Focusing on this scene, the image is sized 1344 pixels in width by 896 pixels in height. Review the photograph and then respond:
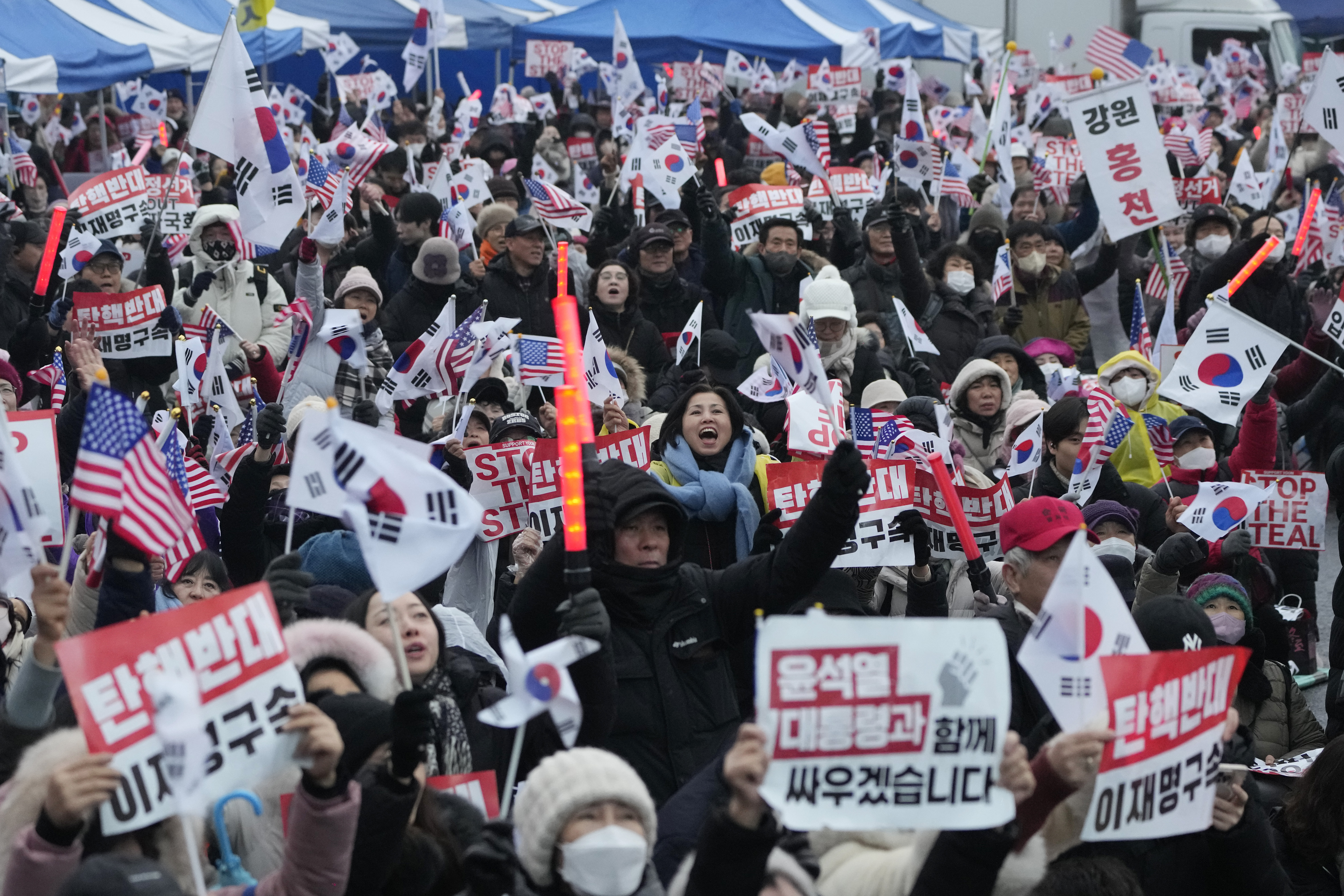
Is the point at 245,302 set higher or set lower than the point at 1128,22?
lower

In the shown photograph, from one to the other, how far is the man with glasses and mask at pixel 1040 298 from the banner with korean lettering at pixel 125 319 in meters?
4.80

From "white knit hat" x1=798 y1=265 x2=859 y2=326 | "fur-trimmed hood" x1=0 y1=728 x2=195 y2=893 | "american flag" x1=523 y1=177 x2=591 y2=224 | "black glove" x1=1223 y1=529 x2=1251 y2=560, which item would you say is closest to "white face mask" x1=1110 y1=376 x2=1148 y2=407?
"white knit hat" x1=798 y1=265 x2=859 y2=326

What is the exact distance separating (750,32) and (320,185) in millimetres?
14597

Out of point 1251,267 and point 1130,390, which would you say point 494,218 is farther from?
point 1251,267

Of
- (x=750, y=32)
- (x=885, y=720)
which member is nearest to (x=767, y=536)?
(x=885, y=720)

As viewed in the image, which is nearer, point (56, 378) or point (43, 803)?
point (43, 803)

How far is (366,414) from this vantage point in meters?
6.14

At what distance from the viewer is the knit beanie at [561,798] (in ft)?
9.79

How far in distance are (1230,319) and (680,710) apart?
3.93m

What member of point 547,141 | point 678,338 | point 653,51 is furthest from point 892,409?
point 653,51

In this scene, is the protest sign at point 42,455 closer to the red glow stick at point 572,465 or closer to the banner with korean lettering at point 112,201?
the red glow stick at point 572,465

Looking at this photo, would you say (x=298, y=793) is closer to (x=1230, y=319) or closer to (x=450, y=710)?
(x=450, y=710)

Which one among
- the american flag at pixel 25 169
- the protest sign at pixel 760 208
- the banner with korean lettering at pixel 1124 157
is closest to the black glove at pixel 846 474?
the banner with korean lettering at pixel 1124 157

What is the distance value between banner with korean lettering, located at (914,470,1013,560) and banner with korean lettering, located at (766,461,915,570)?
0.36 ft
